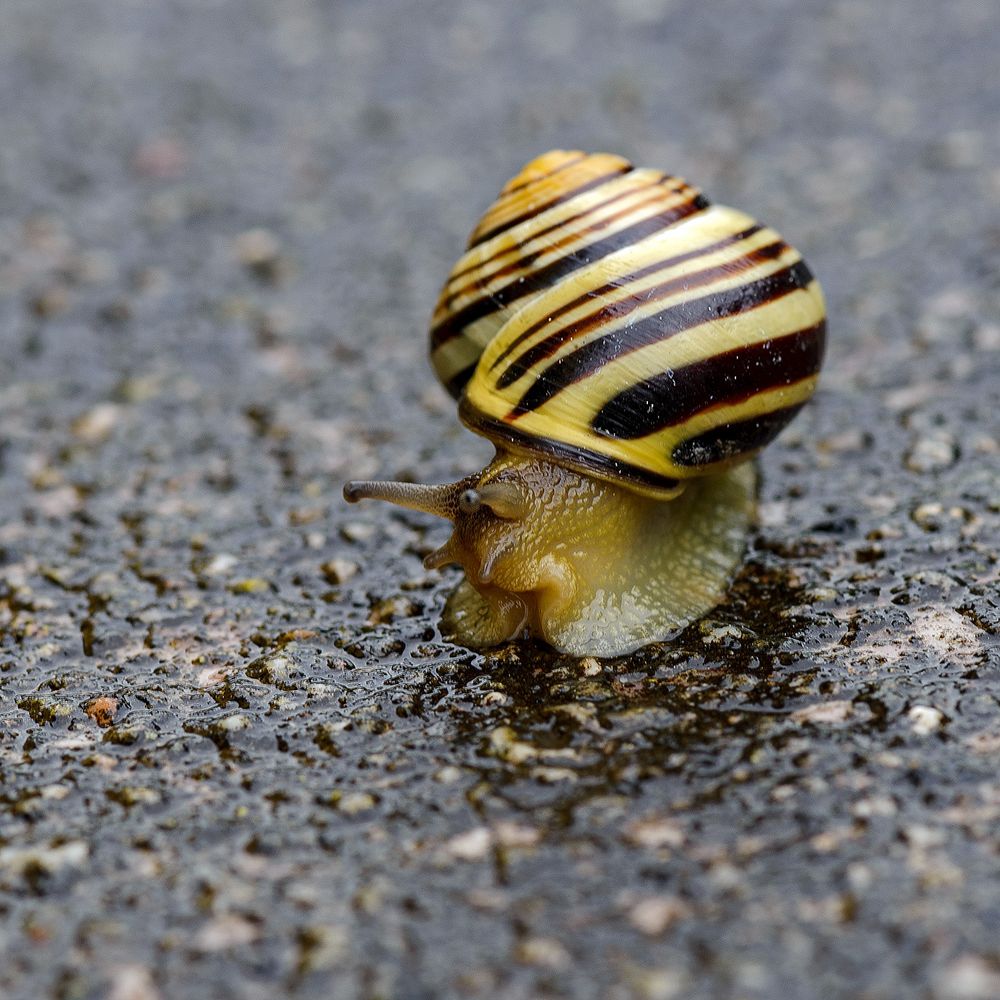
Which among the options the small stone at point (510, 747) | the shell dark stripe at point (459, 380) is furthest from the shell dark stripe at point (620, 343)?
the small stone at point (510, 747)

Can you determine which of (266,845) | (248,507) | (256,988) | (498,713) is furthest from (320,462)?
(256,988)

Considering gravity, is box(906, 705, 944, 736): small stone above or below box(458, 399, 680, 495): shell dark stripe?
below

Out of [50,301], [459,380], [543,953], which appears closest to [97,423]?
[50,301]

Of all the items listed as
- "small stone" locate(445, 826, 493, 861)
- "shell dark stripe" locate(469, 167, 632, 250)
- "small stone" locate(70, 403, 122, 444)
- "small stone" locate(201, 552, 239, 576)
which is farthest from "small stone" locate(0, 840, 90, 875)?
"small stone" locate(70, 403, 122, 444)

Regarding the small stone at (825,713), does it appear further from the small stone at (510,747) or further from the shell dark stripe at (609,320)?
the shell dark stripe at (609,320)

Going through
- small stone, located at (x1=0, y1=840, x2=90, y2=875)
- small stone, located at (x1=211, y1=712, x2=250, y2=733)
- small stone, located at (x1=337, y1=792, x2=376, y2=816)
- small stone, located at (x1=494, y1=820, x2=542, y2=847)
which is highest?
small stone, located at (x1=494, y1=820, x2=542, y2=847)

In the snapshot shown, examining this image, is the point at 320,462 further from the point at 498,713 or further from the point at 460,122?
the point at 460,122

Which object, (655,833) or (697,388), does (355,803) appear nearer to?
(655,833)

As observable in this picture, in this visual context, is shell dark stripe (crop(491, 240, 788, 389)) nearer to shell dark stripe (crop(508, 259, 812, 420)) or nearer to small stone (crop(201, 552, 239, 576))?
shell dark stripe (crop(508, 259, 812, 420))
